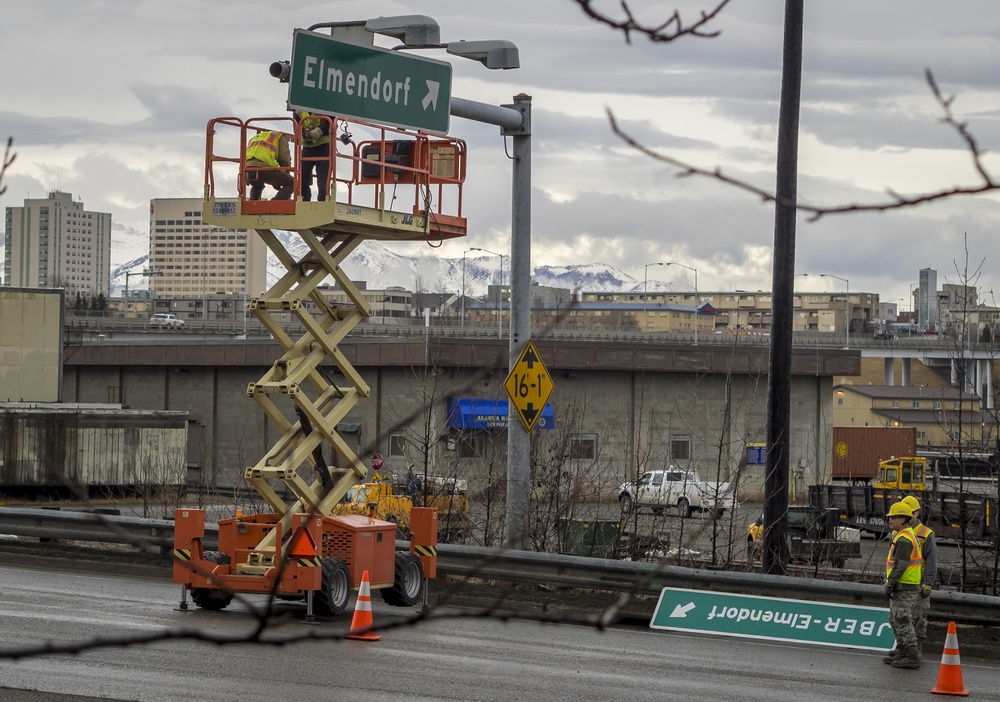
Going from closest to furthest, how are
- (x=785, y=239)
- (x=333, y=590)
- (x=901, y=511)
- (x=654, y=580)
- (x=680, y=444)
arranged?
(x=901, y=511)
(x=654, y=580)
(x=333, y=590)
(x=785, y=239)
(x=680, y=444)

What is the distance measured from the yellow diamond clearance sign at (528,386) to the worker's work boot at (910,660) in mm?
5546

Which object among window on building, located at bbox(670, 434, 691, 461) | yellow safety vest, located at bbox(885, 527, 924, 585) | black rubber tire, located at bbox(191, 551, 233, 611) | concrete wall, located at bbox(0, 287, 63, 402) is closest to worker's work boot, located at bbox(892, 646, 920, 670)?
yellow safety vest, located at bbox(885, 527, 924, 585)

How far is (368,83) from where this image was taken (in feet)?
42.9

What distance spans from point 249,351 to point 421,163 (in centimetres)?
3920

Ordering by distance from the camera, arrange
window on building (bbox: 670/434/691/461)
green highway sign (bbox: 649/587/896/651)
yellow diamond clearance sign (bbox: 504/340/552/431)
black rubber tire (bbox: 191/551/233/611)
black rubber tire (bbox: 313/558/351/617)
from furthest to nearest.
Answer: window on building (bbox: 670/434/691/461) < yellow diamond clearance sign (bbox: 504/340/552/431) < black rubber tire (bbox: 191/551/233/611) < green highway sign (bbox: 649/587/896/651) < black rubber tire (bbox: 313/558/351/617)

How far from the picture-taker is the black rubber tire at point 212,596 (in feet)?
48.8

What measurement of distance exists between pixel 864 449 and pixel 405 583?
45952 mm

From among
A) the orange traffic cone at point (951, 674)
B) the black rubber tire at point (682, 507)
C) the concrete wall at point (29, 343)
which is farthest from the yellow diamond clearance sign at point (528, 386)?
the concrete wall at point (29, 343)

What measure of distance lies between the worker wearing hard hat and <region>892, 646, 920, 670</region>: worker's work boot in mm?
234

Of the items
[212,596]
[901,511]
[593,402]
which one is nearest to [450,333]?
[593,402]

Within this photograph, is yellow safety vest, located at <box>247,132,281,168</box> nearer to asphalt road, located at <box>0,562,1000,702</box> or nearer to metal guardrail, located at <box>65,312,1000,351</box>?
asphalt road, located at <box>0,562,1000,702</box>

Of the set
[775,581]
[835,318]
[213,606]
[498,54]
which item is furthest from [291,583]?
[835,318]

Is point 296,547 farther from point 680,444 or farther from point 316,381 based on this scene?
point 680,444

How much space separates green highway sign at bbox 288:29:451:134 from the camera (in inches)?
477
